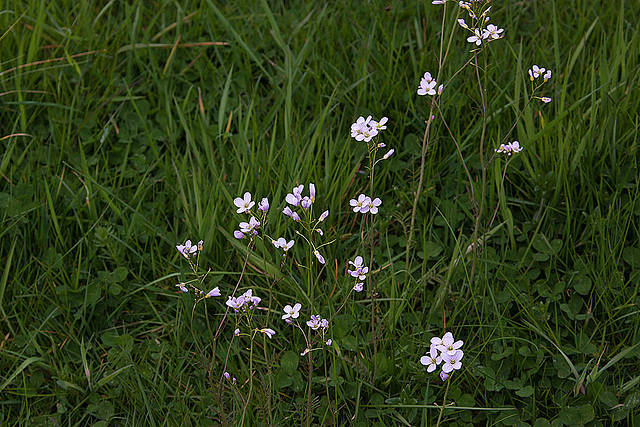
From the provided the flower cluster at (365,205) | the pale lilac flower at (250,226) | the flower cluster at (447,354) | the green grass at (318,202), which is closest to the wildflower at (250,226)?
the pale lilac flower at (250,226)

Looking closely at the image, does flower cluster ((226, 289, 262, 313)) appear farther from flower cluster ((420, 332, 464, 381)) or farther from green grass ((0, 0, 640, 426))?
flower cluster ((420, 332, 464, 381))

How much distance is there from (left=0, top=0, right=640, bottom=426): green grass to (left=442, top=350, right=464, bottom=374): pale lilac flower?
468 millimetres

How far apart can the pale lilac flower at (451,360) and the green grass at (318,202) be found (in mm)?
468

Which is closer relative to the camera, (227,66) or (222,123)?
(222,123)

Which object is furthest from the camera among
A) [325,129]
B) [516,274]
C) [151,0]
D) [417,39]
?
[151,0]

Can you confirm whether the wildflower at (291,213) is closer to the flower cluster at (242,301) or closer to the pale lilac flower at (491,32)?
the flower cluster at (242,301)

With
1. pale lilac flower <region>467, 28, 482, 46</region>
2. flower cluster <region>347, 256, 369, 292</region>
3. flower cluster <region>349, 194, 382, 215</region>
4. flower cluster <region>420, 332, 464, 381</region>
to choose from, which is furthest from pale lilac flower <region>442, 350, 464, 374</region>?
pale lilac flower <region>467, 28, 482, 46</region>

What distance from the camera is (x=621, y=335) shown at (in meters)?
2.11

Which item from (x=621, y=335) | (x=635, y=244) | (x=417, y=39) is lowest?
(x=621, y=335)

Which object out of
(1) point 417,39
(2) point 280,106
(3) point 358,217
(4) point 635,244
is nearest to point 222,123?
(2) point 280,106

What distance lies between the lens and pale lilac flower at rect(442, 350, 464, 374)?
1450mm

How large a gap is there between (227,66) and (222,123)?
0.42m

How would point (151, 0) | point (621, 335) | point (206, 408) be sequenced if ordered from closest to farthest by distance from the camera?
1. point (206, 408)
2. point (621, 335)
3. point (151, 0)

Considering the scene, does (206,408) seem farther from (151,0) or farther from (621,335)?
(151,0)
